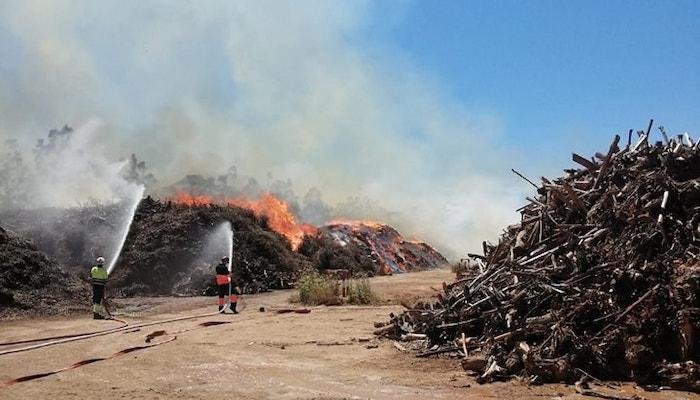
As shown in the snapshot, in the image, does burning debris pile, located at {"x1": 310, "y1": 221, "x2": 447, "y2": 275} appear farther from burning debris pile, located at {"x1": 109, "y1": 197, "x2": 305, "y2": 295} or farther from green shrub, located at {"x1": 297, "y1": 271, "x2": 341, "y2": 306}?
green shrub, located at {"x1": 297, "y1": 271, "x2": 341, "y2": 306}

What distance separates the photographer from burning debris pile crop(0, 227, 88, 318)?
16750 mm

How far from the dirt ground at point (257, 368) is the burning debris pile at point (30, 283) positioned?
2.95 m

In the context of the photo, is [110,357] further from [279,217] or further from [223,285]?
[279,217]

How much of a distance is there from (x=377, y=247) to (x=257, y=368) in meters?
32.2

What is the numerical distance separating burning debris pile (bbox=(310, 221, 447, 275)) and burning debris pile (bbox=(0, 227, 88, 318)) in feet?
50.2

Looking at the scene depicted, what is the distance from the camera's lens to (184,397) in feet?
21.1

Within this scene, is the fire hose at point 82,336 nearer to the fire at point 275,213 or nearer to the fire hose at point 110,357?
the fire hose at point 110,357

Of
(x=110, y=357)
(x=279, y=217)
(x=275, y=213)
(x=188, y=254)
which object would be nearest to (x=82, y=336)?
(x=110, y=357)

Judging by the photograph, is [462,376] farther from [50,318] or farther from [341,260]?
[341,260]

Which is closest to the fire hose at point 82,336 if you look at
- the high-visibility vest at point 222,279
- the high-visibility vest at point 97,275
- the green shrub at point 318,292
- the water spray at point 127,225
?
the high-visibility vest at point 222,279

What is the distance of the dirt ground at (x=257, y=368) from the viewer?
21.2 ft

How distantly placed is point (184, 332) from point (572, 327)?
8.44 metres

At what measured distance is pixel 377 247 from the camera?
1576 inches

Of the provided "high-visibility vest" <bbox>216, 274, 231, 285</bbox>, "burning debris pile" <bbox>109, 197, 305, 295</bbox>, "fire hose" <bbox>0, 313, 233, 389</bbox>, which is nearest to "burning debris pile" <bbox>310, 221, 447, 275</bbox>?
"burning debris pile" <bbox>109, 197, 305, 295</bbox>
